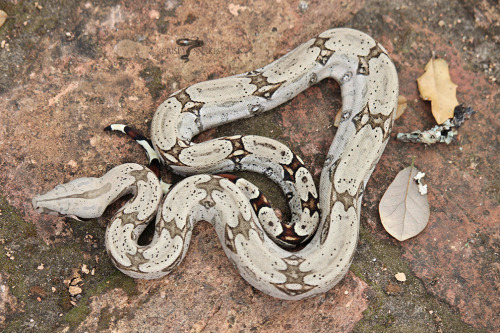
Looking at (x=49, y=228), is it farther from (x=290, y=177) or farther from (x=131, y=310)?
(x=290, y=177)

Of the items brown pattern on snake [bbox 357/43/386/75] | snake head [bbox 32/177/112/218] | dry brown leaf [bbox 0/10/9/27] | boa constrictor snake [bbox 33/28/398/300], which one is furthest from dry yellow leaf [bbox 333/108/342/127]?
dry brown leaf [bbox 0/10/9/27]

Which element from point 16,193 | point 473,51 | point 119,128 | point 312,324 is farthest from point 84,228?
point 473,51

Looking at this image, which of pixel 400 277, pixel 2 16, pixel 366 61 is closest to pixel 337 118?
pixel 366 61

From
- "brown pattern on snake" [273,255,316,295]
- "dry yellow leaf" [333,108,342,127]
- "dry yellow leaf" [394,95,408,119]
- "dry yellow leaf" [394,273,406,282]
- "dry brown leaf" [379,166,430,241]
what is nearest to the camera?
"brown pattern on snake" [273,255,316,295]

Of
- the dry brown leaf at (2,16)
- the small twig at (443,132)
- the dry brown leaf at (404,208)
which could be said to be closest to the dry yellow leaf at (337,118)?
the small twig at (443,132)

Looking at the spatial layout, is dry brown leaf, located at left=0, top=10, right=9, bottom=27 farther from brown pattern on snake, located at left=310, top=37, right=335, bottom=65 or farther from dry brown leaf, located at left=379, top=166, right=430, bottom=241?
dry brown leaf, located at left=379, top=166, right=430, bottom=241

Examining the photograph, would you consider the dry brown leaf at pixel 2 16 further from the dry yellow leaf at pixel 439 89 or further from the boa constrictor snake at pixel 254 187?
the dry yellow leaf at pixel 439 89
